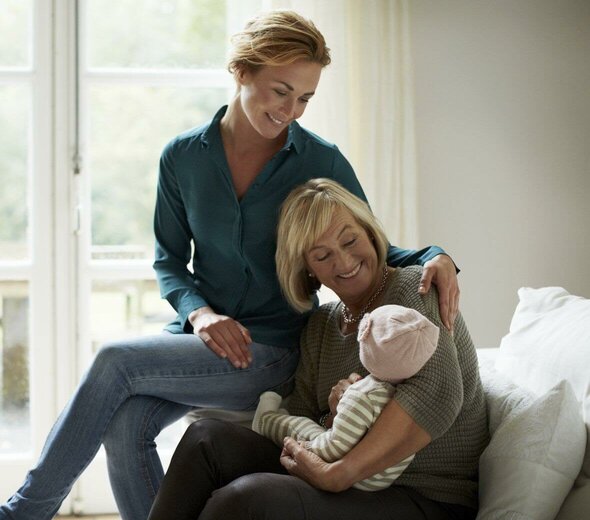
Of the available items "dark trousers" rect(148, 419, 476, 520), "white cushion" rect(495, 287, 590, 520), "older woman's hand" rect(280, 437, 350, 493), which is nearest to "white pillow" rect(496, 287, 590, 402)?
"white cushion" rect(495, 287, 590, 520)

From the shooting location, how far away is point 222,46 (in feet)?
10.3

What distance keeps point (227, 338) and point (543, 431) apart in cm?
70

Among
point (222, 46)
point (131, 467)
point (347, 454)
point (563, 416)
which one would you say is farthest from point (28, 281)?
point (563, 416)

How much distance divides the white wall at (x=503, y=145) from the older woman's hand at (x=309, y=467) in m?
1.44

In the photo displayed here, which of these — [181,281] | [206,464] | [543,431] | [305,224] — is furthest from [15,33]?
[543,431]

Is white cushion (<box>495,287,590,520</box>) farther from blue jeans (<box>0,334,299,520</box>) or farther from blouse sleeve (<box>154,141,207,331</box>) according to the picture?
blouse sleeve (<box>154,141,207,331</box>)

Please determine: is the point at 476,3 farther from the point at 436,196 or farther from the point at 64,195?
A: the point at 64,195

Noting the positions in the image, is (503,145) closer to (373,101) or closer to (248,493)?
(373,101)

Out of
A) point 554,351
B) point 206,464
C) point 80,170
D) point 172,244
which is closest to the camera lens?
point 206,464

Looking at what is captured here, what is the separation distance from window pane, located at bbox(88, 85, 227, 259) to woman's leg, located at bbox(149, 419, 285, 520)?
1.45m

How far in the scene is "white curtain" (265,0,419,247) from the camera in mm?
2879

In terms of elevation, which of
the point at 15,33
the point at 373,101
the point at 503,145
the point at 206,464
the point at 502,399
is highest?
the point at 15,33

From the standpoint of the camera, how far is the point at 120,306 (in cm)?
316

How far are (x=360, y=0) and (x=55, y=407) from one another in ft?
5.63
